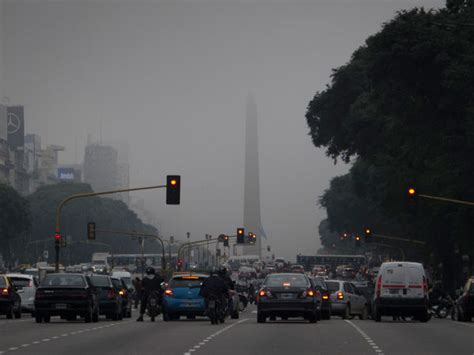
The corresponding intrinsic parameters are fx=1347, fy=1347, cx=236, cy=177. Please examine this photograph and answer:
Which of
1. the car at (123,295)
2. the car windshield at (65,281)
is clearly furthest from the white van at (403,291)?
the car windshield at (65,281)

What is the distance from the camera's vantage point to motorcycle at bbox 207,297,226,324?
135 ft

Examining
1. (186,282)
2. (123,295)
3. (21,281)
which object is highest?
(21,281)

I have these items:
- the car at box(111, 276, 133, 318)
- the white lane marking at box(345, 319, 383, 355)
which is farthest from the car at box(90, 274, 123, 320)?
the white lane marking at box(345, 319, 383, 355)

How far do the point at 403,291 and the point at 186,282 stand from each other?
7.55 m

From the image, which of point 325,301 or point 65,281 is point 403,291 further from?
point 65,281

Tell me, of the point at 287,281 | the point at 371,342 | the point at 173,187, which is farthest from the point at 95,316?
the point at 371,342

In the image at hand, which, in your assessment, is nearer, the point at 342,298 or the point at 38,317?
the point at 38,317

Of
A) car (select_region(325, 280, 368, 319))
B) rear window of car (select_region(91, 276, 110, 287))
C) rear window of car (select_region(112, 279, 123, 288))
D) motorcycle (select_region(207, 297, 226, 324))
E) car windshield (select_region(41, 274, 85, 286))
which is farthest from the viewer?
car (select_region(325, 280, 368, 319))

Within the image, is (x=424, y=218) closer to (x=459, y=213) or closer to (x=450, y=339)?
(x=459, y=213)

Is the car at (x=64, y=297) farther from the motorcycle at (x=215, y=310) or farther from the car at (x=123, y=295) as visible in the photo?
the car at (x=123, y=295)

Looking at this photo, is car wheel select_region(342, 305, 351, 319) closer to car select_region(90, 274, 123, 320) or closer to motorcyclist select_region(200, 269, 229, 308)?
car select_region(90, 274, 123, 320)

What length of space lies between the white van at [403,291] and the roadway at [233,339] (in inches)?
290

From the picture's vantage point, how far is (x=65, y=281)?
42000 mm

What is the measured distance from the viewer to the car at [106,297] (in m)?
46.5
